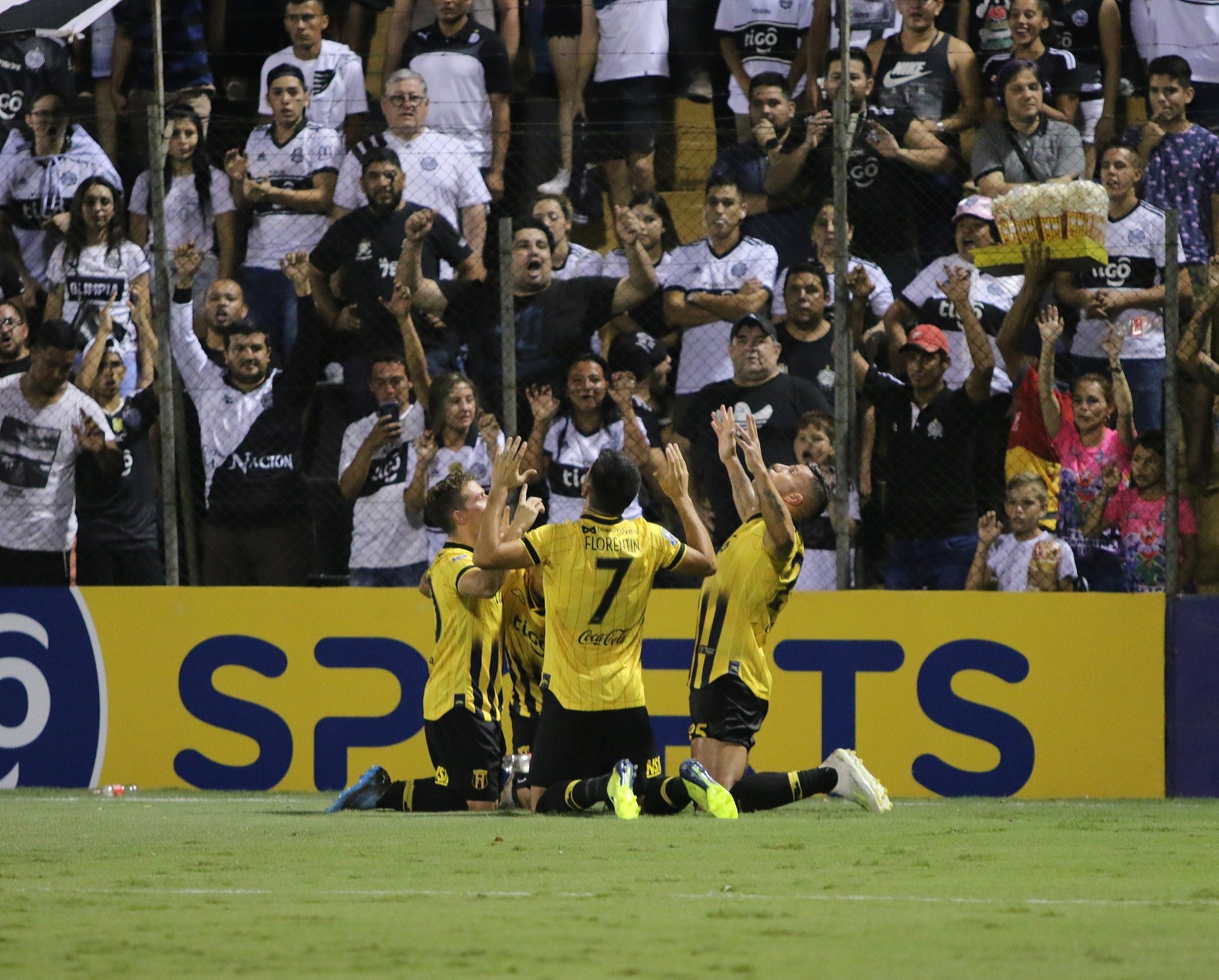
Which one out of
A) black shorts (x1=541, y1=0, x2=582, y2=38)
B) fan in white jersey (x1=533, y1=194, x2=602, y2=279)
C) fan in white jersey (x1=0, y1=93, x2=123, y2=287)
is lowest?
fan in white jersey (x1=533, y1=194, x2=602, y2=279)

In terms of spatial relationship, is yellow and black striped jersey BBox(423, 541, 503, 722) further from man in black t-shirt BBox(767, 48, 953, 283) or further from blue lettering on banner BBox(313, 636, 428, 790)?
man in black t-shirt BBox(767, 48, 953, 283)

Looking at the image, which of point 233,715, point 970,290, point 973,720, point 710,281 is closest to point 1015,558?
point 973,720

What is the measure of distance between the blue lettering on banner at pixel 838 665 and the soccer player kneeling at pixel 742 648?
1.56 m

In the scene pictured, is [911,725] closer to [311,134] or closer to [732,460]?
[732,460]

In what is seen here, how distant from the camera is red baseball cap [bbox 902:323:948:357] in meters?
11.4

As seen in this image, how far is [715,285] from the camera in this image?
11938 millimetres

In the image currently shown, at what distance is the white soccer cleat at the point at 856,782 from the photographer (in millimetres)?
8906

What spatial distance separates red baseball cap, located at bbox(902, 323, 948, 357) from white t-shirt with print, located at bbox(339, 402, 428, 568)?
Result: 3.25 meters

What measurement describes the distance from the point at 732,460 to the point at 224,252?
5.23 m

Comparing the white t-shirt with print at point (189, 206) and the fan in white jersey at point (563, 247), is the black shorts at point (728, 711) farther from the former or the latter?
the white t-shirt with print at point (189, 206)

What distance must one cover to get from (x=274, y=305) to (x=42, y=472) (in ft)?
6.40

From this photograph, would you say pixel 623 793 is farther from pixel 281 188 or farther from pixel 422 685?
pixel 281 188

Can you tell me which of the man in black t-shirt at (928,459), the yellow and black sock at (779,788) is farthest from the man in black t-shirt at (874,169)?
the yellow and black sock at (779,788)

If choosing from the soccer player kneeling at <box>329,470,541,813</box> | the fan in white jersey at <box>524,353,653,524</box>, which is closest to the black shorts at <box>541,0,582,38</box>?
the fan in white jersey at <box>524,353,653,524</box>
